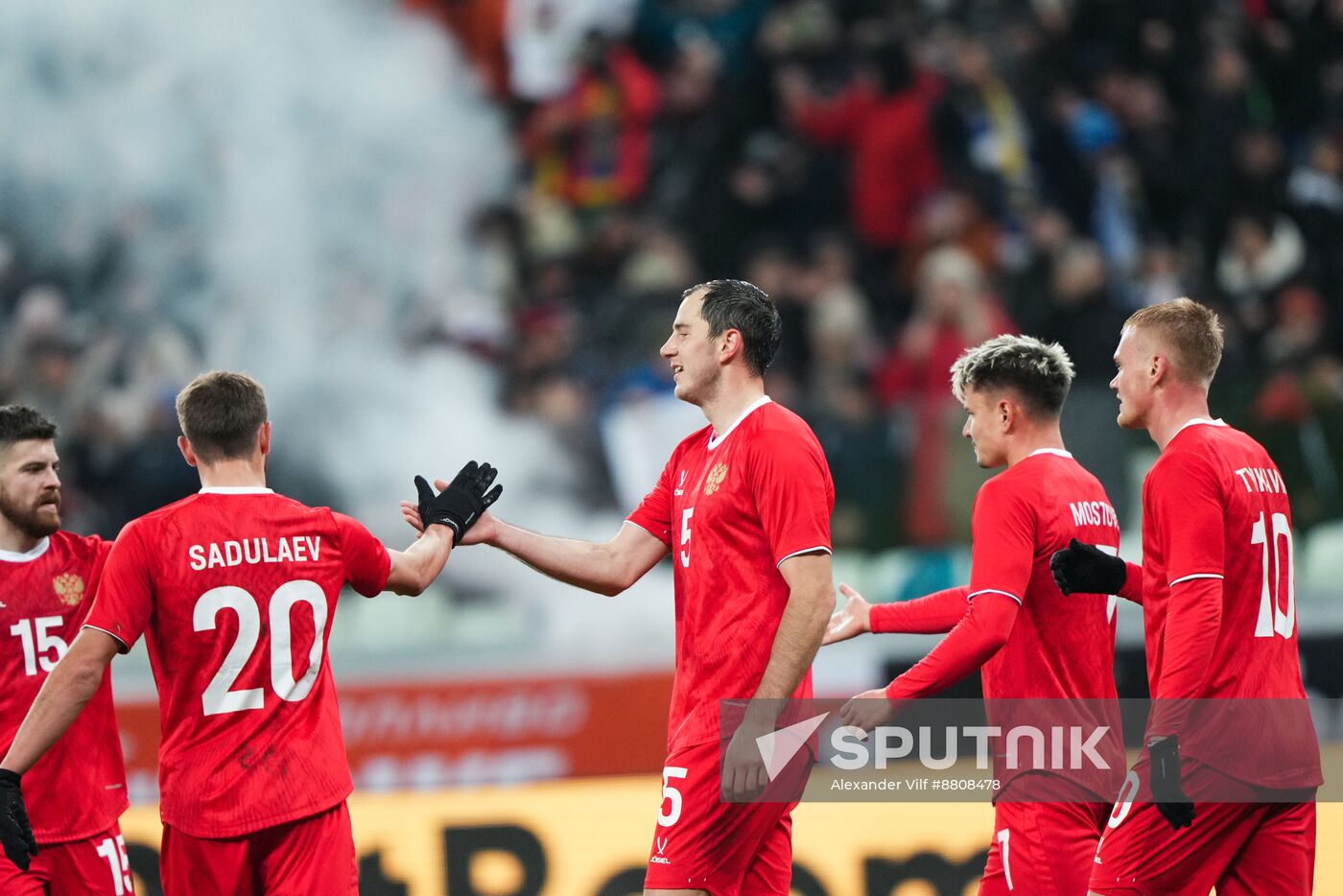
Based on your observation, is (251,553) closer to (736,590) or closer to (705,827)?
(736,590)

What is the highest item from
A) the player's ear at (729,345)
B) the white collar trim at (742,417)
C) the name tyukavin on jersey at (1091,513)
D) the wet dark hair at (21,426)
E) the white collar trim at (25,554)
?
the player's ear at (729,345)

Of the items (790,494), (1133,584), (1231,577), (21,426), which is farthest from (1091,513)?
(21,426)

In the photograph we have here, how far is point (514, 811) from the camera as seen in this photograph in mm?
6242

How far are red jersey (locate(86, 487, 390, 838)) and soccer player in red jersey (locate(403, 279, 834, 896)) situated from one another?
937 mm

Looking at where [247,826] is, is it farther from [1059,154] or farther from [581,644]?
[1059,154]

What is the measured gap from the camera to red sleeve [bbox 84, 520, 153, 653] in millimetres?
4168

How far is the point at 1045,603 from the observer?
4.75 metres

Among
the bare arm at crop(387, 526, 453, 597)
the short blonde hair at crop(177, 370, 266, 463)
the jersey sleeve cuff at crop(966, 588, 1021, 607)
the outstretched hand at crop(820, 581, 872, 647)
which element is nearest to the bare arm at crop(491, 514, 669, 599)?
the bare arm at crop(387, 526, 453, 597)

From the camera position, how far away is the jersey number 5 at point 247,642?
4.19m

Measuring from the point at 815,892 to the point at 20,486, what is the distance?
3095 millimetres

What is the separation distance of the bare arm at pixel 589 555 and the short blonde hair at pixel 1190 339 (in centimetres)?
158

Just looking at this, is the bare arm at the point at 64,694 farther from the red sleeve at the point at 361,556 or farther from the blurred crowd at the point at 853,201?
the blurred crowd at the point at 853,201

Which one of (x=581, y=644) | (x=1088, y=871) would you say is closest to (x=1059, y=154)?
(x=581, y=644)

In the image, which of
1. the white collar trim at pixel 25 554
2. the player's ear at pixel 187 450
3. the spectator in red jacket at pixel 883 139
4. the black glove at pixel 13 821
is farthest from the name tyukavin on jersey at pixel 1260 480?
the spectator in red jacket at pixel 883 139
